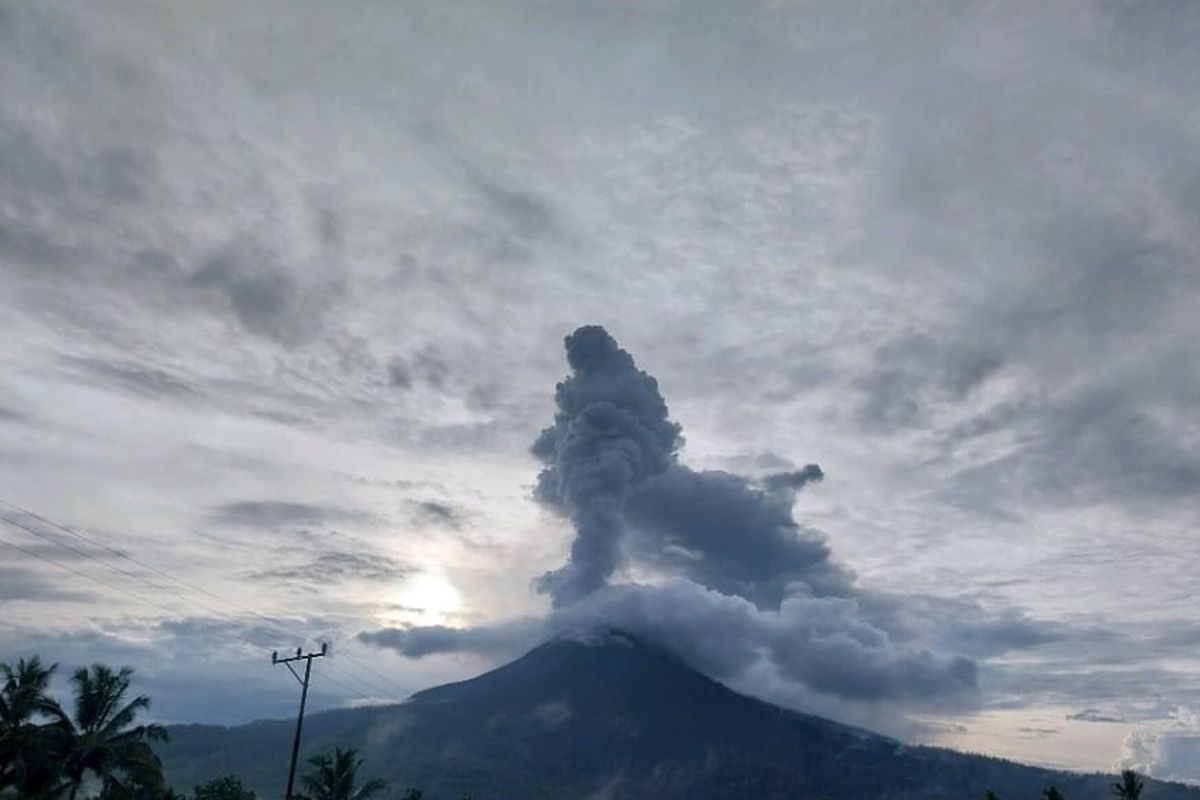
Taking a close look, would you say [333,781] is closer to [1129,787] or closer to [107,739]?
[107,739]

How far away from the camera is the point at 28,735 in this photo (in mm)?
41406

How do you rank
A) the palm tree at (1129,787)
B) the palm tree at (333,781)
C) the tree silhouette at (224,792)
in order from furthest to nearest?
the tree silhouette at (224,792)
the palm tree at (333,781)
the palm tree at (1129,787)

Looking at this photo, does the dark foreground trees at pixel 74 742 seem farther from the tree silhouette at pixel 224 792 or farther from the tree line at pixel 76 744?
the tree silhouette at pixel 224 792

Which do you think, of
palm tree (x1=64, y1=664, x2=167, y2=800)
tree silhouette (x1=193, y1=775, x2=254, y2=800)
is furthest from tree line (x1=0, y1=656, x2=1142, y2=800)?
tree silhouette (x1=193, y1=775, x2=254, y2=800)

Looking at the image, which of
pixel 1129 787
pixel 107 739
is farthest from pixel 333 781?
pixel 1129 787

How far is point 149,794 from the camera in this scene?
2034 inches

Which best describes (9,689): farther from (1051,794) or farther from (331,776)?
(1051,794)

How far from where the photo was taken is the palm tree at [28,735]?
4078cm

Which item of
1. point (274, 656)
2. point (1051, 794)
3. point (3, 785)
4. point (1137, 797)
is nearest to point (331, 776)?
point (274, 656)

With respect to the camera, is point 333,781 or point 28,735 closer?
point 28,735

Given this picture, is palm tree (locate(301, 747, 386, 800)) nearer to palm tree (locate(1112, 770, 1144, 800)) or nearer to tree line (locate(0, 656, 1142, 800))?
tree line (locate(0, 656, 1142, 800))

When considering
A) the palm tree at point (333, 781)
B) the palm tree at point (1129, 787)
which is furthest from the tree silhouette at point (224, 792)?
the palm tree at point (1129, 787)

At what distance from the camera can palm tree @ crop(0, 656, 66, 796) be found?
4078 cm

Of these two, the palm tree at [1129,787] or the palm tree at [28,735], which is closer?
the palm tree at [28,735]
